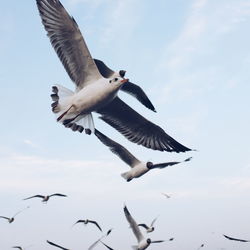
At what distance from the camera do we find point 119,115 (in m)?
19.2

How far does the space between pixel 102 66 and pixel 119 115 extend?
2103 mm

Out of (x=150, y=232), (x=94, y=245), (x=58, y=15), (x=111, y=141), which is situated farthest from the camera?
(x=150, y=232)

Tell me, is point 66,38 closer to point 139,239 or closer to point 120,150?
point 120,150

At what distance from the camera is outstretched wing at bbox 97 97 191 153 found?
19103mm

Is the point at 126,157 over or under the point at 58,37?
under

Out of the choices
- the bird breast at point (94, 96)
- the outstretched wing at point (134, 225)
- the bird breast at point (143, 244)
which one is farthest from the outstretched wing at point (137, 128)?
the bird breast at point (143, 244)

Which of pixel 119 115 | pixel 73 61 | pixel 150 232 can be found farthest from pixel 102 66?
pixel 150 232

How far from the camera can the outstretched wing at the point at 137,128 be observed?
19.1 m

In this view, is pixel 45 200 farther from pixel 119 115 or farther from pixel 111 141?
pixel 119 115

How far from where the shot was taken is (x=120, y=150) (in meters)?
22.6

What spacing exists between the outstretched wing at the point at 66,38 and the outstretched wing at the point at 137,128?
3.17 m

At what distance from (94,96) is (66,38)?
6.78 feet

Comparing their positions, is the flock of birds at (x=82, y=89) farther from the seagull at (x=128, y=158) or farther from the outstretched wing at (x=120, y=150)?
the outstretched wing at (x=120, y=150)

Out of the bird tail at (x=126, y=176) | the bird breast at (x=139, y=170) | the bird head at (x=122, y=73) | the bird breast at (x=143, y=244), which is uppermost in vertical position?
the bird head at (x=122, y=73)
